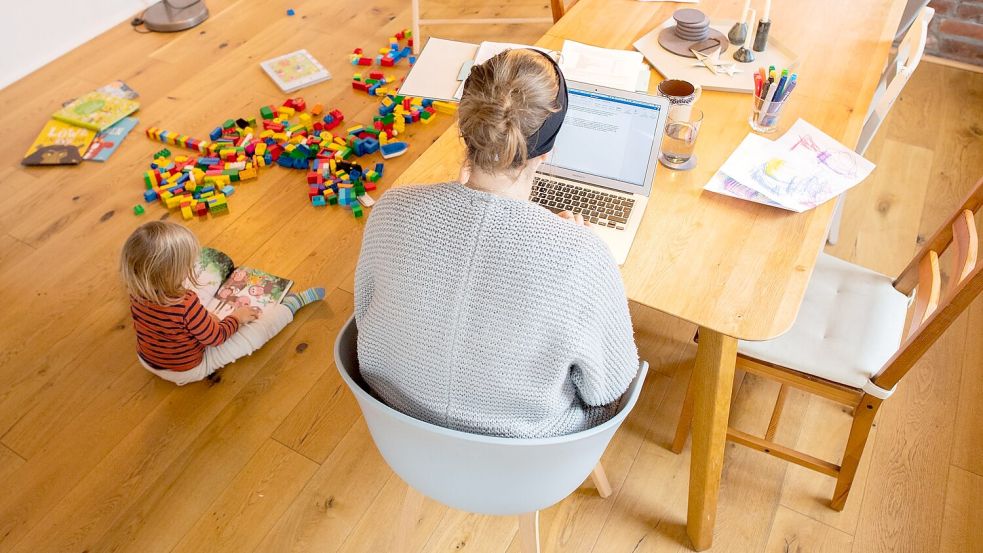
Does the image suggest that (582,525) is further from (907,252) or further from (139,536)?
(907,252)

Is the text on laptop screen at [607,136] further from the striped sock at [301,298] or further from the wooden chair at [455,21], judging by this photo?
the wooden chair at [455,21]

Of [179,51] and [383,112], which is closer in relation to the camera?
[383,112]

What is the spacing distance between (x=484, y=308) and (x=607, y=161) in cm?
62

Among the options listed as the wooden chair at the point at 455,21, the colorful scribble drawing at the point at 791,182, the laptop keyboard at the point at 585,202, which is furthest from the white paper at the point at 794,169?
the wooden chair at the point at 455,21

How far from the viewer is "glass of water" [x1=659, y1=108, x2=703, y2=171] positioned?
163 centimetres

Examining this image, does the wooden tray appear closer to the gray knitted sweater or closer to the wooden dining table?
the wooden dining table

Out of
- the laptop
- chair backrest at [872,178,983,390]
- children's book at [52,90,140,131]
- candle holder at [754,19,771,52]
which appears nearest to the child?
the laptop

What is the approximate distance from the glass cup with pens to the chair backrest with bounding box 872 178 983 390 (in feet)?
1.49

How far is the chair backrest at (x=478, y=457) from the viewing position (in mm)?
1146

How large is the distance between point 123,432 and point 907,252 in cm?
254

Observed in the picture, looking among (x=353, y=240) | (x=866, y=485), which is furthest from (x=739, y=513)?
(x=353, y=240)

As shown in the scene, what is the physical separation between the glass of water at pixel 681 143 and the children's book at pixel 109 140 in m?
2.29

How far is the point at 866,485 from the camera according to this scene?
1.91 meters

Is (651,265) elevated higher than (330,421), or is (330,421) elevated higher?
(651,265)
